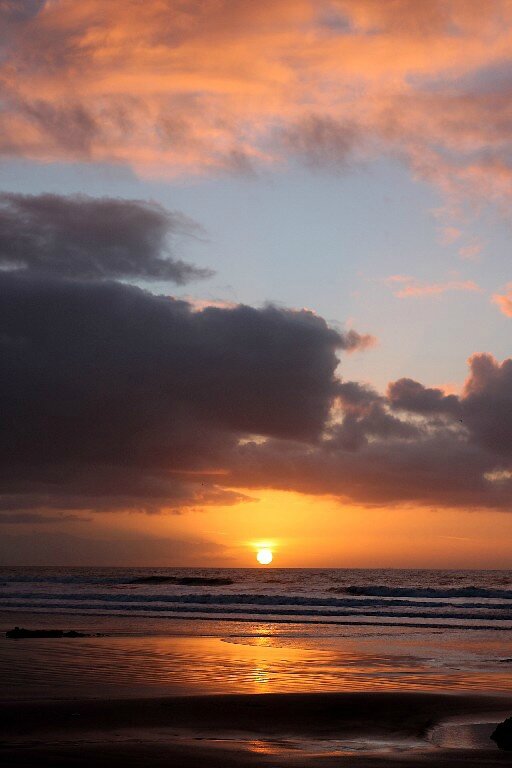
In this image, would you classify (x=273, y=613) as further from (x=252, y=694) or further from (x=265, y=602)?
(x=252, y=694)

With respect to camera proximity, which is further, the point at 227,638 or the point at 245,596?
the point at 245,596

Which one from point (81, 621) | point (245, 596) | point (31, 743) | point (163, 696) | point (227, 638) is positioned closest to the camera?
point (31, 743)

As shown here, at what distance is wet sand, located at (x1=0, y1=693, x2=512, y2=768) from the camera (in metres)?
11.7

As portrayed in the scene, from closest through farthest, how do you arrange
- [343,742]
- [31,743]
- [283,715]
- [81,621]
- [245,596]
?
[31,743]
[343,742]
[283,715]
[81,621]
[245,596]

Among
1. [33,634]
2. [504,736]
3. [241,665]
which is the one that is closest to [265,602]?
[33,634]

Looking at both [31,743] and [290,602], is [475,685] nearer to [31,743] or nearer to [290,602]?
[31,743]

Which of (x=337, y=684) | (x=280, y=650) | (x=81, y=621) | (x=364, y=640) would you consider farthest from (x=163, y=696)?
(x=81, y=621)

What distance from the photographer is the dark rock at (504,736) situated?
12.8 metres

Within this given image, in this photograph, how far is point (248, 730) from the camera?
1433 centimetres

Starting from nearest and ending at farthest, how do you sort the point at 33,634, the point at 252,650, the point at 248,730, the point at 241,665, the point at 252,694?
the point at 248,730 → the point at 252,694 → the point at 241,665 → the point at 252,650 → the point at 33,634

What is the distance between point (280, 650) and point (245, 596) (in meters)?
33.5

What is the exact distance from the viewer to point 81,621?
38.1 metres

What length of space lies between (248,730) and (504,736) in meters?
4.36

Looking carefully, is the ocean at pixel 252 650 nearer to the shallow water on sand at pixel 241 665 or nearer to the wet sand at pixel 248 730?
the shallow water on sand at pixel 241 665
